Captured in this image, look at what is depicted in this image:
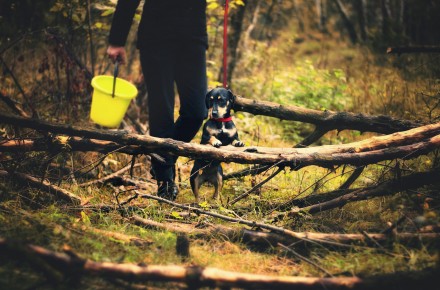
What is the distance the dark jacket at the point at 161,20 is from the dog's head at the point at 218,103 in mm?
458

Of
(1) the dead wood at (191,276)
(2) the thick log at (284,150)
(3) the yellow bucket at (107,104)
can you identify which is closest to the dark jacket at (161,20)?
(3) the yellow bucket at (107,104)

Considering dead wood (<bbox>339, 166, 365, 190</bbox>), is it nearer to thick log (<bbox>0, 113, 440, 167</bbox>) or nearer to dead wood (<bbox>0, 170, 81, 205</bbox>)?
thick log (<bbox>0, 113, 440, 167</bbox>)


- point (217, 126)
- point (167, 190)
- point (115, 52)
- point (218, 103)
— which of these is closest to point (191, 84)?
point (218, 103)

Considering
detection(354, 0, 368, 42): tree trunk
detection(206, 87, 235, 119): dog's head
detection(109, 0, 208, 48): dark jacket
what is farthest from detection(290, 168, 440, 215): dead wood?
detection(354, 0, 368, 42): tree trunk

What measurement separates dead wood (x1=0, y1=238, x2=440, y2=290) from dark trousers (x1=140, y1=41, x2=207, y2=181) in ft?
4.81

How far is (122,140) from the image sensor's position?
328 cm

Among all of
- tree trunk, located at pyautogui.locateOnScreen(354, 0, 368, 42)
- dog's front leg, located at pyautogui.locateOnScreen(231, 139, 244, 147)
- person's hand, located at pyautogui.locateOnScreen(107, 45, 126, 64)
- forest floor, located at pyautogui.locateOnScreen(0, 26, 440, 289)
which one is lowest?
forest floor, located at pyautogui.locateOnScreen(0, 26, 440, 289)

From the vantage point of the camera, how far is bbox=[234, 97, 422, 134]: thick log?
4051 mm

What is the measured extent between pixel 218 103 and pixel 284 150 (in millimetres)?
642

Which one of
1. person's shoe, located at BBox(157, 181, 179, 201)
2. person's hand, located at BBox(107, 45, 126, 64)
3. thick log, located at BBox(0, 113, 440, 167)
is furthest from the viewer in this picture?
person's shoe, located at BBox(157, 181, 179, 201)

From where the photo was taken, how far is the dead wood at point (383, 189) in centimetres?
342

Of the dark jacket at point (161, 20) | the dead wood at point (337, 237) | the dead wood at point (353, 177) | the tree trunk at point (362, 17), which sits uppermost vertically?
the tree trunk at point (362, 17)

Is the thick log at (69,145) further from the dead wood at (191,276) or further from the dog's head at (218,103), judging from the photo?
the dead wood at (191,276)

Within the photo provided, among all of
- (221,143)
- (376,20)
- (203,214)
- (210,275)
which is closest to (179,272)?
(210,275)
